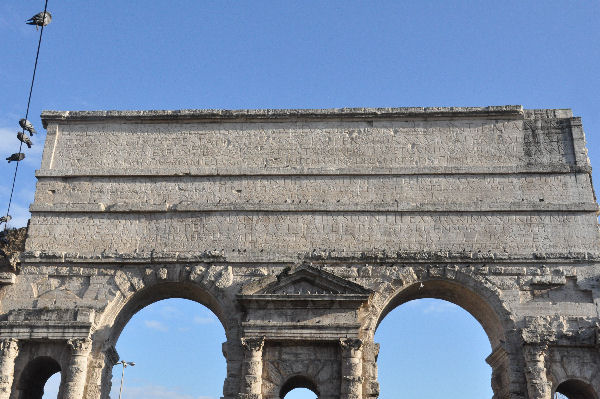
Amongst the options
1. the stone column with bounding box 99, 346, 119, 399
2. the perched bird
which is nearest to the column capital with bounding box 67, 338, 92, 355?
the stone column with bounding box 99, 346, 119, 399

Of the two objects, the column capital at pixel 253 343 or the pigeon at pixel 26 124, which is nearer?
the column capital at pixel 253 343

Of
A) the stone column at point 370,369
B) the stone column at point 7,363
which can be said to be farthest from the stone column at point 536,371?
the stone column at point 7,363

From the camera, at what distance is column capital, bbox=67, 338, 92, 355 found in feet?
51.3

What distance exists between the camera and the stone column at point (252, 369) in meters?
15.0

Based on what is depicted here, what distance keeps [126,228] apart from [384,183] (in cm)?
612

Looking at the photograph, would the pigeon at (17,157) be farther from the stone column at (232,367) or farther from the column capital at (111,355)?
the stone column at (232,367)

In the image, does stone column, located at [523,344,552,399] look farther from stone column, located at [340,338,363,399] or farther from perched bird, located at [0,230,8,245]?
perched bird, located at [0,230,8,245]

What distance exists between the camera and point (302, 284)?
625 inches

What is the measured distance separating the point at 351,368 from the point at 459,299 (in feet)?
11.6

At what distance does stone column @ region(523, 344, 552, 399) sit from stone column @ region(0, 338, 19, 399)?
1091 centimetres

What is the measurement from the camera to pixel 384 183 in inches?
675

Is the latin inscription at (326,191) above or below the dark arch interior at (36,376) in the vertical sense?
above

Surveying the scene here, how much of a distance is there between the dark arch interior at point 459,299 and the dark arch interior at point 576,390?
164 cm

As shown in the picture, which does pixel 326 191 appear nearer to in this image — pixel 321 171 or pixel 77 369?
pixel 321 171
